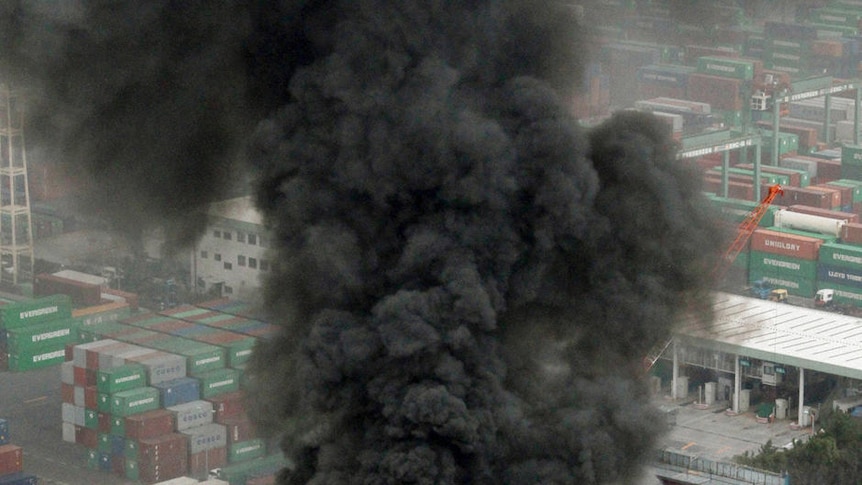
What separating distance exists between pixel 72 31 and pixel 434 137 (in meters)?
4.18

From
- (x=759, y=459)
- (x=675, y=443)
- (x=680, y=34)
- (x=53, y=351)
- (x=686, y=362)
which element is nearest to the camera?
(x=680, y=34)

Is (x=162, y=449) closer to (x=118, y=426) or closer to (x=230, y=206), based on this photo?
(x=118, y=426)

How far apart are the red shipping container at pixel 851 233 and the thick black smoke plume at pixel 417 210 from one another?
46.1m

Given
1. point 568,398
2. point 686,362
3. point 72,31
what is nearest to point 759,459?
point 686,362

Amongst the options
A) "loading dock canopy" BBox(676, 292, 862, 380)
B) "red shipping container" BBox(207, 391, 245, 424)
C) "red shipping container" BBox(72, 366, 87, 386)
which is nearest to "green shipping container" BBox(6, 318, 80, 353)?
"red shipping container" BBox(72, 366, 87, 386)

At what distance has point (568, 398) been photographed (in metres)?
23.9

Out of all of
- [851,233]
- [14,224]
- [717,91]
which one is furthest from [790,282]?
[717,91]

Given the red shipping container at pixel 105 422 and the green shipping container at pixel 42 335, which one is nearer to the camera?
the red shipping container at pixel 105 422

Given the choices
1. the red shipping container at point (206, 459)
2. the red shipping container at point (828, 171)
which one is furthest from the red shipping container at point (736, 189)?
the red shipping container at point (206, 459)

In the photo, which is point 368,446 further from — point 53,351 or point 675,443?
point 53,351

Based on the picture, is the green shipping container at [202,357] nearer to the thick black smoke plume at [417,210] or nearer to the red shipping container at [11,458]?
the red shipping container at [11,458]

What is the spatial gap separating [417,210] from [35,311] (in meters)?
40.8

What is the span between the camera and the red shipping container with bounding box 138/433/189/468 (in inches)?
2066

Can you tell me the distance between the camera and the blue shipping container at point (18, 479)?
4953 centimetres
